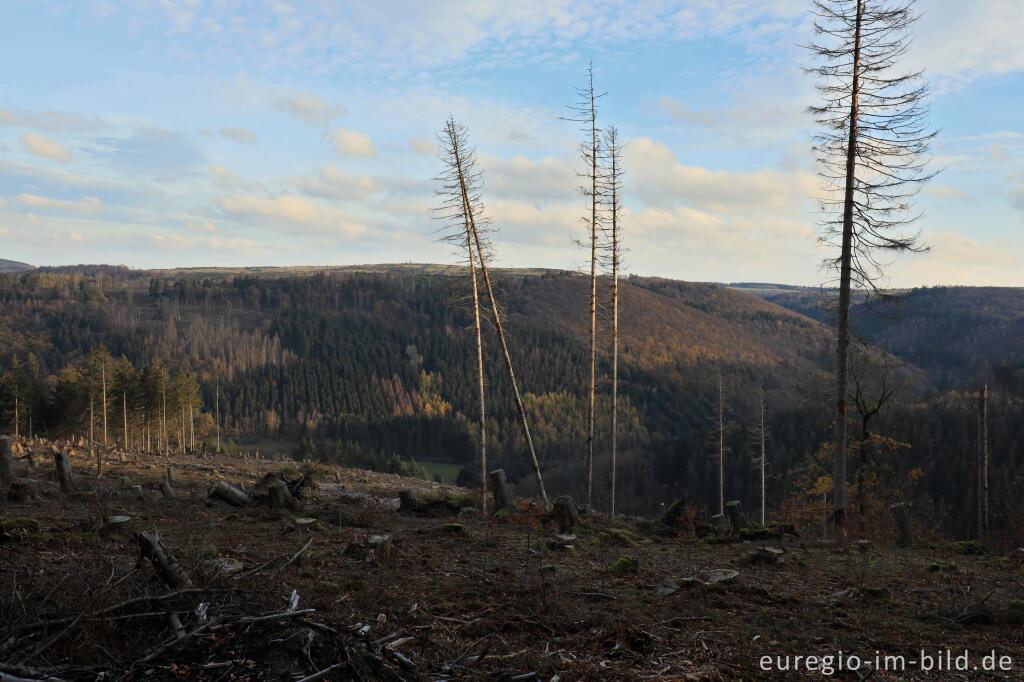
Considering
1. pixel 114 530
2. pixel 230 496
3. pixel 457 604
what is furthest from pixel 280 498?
pixel 457 604

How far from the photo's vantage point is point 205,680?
4234 mm

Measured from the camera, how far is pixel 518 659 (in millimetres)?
5703

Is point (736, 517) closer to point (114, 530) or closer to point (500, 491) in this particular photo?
point (500, 491)

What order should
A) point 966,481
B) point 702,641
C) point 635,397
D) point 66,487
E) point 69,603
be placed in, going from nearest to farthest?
point 69,603 → point 702,641 → point 66,487 → point 966,481 → point 635,397

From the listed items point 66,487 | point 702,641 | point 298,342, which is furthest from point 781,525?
point 298,342

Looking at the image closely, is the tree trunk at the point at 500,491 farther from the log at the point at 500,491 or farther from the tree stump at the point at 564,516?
the tree stump at the point at 564,516

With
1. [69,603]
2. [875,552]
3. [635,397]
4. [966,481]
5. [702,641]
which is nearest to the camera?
[69,603]

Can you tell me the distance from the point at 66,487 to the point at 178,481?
6.46 m

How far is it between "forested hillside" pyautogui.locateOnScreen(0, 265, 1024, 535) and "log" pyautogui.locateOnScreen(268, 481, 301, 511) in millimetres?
8452

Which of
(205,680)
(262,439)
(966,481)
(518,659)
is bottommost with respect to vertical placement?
(262,439)

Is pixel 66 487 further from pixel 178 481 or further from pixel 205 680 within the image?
pixel 205 680

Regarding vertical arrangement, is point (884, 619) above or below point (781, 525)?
above

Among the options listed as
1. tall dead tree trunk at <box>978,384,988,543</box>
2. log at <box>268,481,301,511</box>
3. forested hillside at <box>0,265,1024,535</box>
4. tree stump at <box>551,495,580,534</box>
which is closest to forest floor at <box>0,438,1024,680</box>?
log at <box>268,481,301,511</box>

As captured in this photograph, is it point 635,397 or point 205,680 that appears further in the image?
point 635,397
